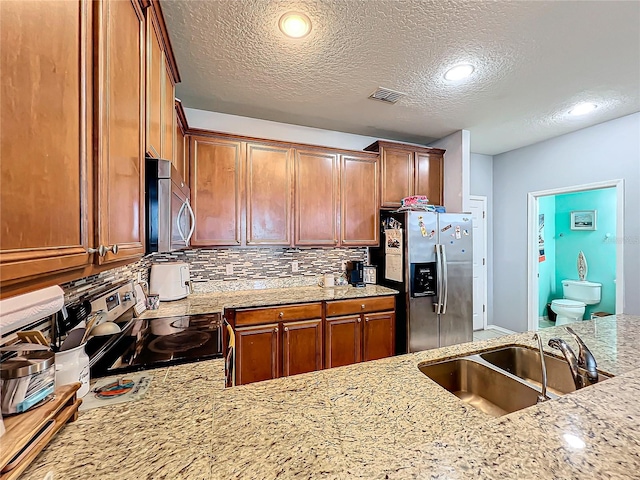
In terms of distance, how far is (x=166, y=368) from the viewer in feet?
3.69

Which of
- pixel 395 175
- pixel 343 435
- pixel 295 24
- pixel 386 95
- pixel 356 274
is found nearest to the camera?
pixel 343 435

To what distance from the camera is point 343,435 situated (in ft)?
2.25

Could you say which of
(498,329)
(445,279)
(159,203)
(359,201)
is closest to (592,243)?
(498,329)

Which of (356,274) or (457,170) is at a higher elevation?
(457,170)

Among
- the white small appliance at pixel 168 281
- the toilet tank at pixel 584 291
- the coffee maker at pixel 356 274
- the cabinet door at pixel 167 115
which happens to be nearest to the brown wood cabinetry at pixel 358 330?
the coffee maker at pixel 356 274

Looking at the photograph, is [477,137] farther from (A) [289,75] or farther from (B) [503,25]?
(A) [289,75]

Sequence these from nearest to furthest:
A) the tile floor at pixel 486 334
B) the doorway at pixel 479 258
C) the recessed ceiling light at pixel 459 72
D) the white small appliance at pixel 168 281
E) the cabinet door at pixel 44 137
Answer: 1. the cabinet door at pixel 44 137
2. the recessed ceiling light at pixel 459 72
3. the white small appliance at pixel 168 281
4. the tile floor at pixel 486 334
5. the doorway at pixel 479 258

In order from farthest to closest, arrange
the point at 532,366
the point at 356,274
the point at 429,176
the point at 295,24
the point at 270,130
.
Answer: the point at 429,176, the point at 356,274, the point at 270,130, the point at 295,24, the point at 532,366

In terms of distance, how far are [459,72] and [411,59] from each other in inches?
17.5

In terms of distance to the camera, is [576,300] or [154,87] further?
[576,300]

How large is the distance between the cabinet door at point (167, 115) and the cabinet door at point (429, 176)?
8.56 feet

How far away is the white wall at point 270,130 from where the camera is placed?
272cm

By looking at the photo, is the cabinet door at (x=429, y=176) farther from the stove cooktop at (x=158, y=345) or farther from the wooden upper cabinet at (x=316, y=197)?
the stove cooktop at (x=158, y=345)

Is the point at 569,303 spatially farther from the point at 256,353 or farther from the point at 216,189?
the point at 216,189
